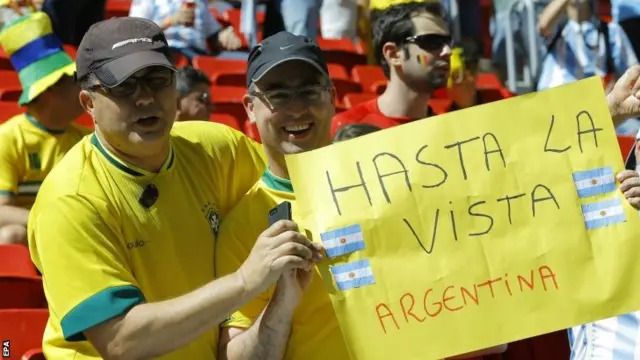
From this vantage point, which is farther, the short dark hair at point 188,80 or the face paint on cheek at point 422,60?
the short dark hair at point 188,80

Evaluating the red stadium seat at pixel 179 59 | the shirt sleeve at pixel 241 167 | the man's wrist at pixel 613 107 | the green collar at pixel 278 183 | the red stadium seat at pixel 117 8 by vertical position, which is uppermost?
the red stadium seat at pixel 117 8

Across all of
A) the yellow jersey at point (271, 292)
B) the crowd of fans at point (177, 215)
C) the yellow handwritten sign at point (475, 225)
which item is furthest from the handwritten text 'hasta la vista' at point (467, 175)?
the yellow jersey at point (271, 292)

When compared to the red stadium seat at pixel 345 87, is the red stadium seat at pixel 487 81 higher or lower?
lower

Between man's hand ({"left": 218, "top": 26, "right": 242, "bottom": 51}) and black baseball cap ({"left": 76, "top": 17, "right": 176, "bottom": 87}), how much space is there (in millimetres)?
5061

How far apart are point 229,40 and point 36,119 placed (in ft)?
8.91

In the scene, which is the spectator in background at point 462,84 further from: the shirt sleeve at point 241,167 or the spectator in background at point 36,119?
the shirt sleeve at point 241,167

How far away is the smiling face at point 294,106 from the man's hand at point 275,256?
32 cm

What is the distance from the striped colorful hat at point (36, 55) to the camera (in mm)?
5125

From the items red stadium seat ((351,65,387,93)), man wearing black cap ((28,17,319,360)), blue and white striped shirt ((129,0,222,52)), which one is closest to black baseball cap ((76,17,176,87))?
man wearing black cap ((28,17,319,360))

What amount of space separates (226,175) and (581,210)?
82 centimetres

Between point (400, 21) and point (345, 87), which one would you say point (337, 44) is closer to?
point (345, 87)

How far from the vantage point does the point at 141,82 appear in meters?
2.53

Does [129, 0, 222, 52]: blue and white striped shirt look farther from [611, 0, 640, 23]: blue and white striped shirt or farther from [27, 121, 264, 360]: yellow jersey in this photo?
[27, 121, 264, 360]: yellow jersey

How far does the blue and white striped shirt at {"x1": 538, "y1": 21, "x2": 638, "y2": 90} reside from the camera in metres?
7.04
